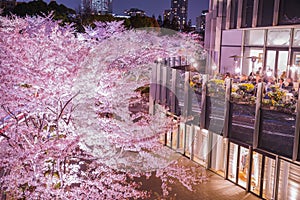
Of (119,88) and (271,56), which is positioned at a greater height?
(271,56)

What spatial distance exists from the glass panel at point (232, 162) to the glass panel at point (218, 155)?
398 mm

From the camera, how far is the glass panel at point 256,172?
37.7 ft

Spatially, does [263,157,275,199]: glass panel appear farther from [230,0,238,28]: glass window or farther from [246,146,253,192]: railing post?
[230,0,238,28]: glass window

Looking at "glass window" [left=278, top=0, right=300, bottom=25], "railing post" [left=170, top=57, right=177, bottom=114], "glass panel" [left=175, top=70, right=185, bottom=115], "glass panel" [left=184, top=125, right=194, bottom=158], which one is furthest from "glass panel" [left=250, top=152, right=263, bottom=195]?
"glass window" [left=278, top=0, right=300, bottom=25]

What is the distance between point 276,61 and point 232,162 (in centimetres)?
753

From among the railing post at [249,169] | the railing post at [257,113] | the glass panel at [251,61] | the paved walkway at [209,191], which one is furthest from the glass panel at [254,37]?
the railing post at [257,113]

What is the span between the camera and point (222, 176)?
12914mm

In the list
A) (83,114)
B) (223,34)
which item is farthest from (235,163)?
(223,34)

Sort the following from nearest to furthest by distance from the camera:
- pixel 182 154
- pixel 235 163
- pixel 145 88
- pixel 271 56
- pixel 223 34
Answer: pixel 235 163
pixel 182 154
pixel 271 56
pixel 223 34
pixel 145 88

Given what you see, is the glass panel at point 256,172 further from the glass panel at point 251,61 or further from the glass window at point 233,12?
the glass window at point 233,12

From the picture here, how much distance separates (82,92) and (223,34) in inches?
537

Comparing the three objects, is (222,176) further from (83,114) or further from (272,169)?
(83,114)

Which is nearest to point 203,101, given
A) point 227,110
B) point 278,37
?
point 227,110

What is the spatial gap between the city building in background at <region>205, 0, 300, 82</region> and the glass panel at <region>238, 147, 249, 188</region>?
18.6 ft
